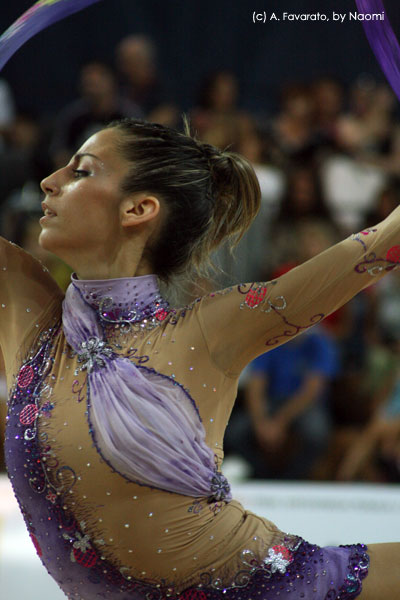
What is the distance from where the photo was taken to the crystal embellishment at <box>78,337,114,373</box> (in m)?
1.43

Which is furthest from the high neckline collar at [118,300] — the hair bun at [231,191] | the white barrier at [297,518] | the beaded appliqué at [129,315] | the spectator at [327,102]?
the spectator at [327,102]

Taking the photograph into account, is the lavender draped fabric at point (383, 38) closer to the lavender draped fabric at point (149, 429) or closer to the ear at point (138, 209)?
the ear at point (138, 209)

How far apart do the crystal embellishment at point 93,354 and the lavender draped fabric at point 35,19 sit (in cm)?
66

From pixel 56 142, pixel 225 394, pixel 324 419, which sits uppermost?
pixel 56 142

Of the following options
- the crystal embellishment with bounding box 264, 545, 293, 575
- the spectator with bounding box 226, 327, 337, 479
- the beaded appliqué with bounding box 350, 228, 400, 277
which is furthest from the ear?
the spectator with bounding box 226, 327, 337, 479

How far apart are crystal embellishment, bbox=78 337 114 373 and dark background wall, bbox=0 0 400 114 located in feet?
13.5

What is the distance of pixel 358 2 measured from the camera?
5.22 feet

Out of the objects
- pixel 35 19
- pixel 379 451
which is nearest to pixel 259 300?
pixel 35 19

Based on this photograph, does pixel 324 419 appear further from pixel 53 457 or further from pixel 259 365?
pixel 53 457

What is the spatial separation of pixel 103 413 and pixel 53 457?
12 cm

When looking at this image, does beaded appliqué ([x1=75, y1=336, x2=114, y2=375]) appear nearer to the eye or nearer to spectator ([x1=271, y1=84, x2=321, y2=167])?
the eye

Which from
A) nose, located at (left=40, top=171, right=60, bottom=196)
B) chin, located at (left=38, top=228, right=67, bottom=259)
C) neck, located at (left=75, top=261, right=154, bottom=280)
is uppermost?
nose, located at (left=40, top=171, right=60, bottom=196)

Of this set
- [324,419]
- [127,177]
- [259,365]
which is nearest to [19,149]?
[259,365]

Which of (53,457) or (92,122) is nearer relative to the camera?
(53,457)
